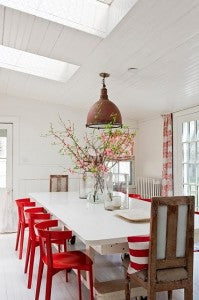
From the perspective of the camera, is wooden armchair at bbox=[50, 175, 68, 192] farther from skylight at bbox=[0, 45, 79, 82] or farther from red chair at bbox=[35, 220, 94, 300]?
red chair at bbox=[35, 220, 94, 300]

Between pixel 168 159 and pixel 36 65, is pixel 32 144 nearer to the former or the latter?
pixel 36 65

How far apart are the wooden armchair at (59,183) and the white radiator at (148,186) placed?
167 cm

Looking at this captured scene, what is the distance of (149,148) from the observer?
646 cm

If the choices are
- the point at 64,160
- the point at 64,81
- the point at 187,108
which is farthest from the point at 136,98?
the point at 64,160

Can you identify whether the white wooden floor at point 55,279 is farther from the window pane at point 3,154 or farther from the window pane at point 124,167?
the window pane at point 124,167

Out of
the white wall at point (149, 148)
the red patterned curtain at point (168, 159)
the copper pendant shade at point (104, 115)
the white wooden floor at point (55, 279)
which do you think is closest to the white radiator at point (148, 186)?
the white wall at point (149, 148)

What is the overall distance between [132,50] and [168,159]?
Answer: 280 cm

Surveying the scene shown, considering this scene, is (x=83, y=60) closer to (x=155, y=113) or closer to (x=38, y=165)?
(x=155, y=113)

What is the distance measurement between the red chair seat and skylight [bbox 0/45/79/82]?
2.35 meters

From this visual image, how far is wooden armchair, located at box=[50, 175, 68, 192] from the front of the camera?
215 inches

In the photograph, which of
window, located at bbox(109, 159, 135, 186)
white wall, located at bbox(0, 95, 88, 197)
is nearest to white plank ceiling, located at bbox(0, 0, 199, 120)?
white wall, located at bbox(0, 95, 88, 197)

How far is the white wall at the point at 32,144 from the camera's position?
6.12m

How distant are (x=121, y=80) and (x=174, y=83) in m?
0.67

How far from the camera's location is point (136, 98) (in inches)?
201
